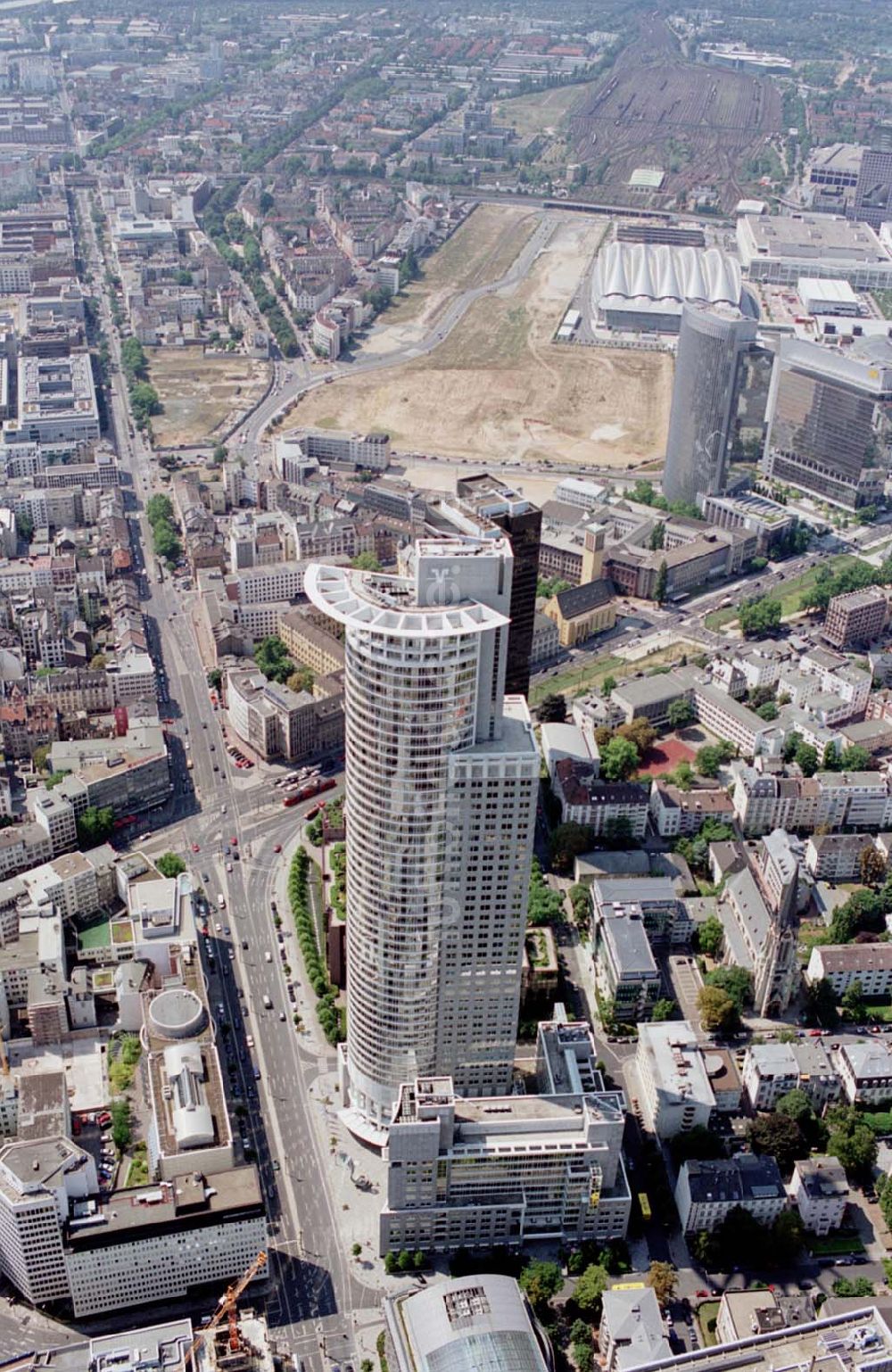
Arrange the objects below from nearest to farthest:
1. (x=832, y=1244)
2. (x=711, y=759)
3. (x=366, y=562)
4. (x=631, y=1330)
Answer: (x=631, y=1330)
(x=832, y=1244)
(x=711, y=759)
(x=366, y=562)

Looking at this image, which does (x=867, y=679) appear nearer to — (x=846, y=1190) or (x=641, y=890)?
(x=641, y=890)

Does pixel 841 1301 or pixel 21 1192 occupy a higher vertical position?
pixel 21 1192

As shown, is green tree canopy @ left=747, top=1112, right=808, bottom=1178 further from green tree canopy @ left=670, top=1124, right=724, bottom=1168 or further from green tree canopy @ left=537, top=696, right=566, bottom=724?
green tree canopy @ left=537, top=696, right=566, bottom=724

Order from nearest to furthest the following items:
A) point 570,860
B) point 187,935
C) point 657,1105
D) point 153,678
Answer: point 657,1105 < point 187,935 < point 570,860 < point 153,678

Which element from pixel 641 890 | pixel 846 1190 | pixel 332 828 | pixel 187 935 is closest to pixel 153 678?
pixel 332 828

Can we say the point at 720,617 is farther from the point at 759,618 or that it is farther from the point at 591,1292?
the point at 591,1292

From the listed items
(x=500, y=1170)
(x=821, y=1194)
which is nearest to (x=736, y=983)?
(x=821, y=1194)

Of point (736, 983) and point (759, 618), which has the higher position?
point (759, 618)
